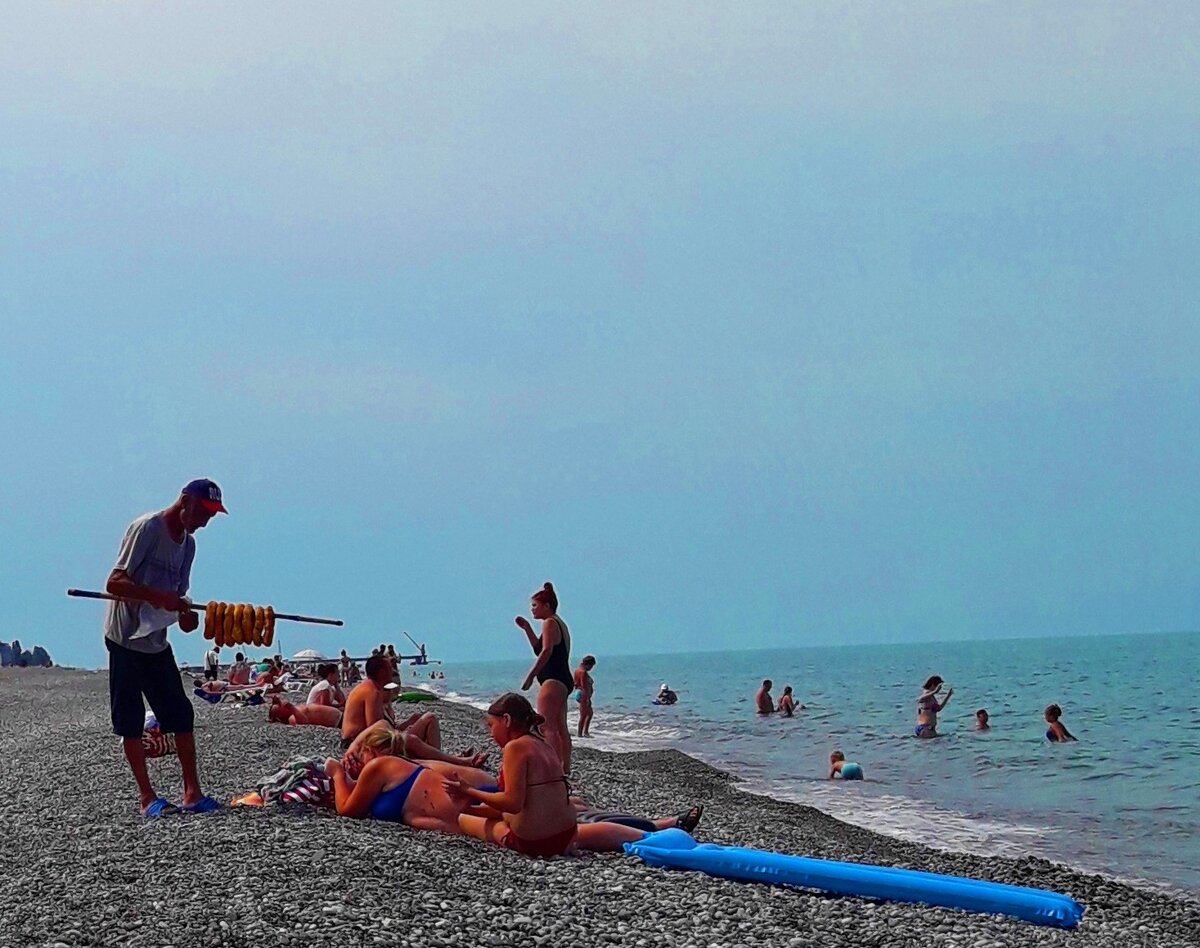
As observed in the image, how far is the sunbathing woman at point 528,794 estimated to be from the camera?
6762mm

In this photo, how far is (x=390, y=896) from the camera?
5.46 m

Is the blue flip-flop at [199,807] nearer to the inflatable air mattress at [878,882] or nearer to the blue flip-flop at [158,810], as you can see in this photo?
the blue flip-flop at [158,810]

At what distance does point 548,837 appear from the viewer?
268 inches

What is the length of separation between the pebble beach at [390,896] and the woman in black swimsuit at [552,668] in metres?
1.60

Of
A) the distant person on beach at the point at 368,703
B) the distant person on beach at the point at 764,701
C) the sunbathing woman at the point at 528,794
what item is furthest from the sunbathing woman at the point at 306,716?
the distant person on beach at the point at 764,701

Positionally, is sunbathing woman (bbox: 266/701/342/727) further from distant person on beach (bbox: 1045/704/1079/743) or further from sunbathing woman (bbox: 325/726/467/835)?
distant person on beach (bbox: 1045/704/1079/743)

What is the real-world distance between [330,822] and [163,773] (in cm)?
403

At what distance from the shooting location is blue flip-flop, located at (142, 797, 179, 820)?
25.1 feet

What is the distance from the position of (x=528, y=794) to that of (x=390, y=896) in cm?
143

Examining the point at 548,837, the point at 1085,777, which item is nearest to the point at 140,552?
the point at 548,837

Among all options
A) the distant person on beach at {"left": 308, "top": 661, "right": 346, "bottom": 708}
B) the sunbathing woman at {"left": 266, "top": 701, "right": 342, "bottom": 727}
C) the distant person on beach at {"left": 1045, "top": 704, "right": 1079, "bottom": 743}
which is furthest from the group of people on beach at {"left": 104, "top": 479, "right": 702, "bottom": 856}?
the distant person on beach at {"left": 1045, "top": 704, "right": 1079, "bottom": 743}

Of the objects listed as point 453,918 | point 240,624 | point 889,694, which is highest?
→ point 240,624

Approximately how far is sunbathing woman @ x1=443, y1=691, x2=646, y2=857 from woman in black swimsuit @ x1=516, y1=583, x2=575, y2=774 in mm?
2778

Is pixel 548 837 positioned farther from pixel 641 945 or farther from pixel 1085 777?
pixel 1085 777
